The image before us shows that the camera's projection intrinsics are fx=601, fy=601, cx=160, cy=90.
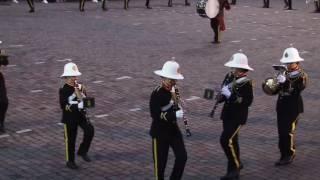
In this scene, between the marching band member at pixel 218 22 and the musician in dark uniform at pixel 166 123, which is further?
the marching band member at pixel 218 22


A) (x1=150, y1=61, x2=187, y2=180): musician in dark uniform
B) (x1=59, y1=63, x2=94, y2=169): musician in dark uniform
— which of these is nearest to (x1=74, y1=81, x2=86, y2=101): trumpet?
(x1=59, y1=63, x2=94, y2=169): musician in dark uniform

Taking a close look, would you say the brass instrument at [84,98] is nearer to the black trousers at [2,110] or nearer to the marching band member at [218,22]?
the black trousers at [2,110]

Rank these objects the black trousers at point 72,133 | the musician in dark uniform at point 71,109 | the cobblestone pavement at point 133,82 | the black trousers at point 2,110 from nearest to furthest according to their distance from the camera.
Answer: the musician in dark uniform at point 71,109
the black trousers at point 72,133
the cobblestone pavement at point 133,82
the black trousers at point 2,110

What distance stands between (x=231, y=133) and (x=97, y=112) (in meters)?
4.30

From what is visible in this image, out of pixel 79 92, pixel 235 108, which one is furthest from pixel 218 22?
pixel 235 108

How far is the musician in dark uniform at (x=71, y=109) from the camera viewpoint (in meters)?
8.38

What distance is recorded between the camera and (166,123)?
24.3 feet

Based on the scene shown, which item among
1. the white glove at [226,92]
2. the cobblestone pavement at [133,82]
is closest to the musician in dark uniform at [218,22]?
the cobblestone pavement at [133,82]

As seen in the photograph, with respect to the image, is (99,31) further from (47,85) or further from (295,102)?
(295,102)

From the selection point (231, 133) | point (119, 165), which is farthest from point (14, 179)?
point (231, 133)

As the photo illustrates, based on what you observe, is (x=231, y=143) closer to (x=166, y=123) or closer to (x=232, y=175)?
(x=232, y=175)

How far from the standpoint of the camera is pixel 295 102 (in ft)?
28.5

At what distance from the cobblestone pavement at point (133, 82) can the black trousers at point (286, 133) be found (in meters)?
0.26

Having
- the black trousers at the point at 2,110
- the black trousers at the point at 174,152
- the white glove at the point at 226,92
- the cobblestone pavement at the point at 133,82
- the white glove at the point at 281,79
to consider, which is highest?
the white glove at the point at 281,79
